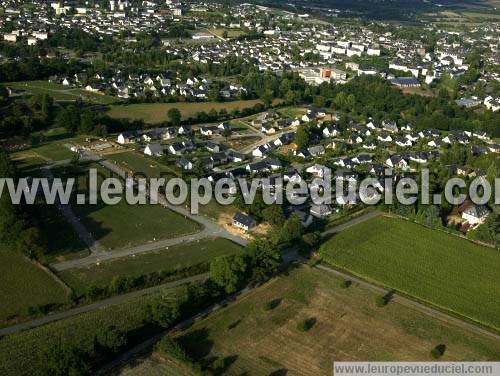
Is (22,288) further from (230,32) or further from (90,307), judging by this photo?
(230,32)

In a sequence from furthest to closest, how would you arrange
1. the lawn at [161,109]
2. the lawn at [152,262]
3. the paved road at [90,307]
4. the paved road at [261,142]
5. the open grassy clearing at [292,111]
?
1. the open grassy clearing at [292,111]
2. the lawn at [161,109]
3. the paved road at [261,142]
4. the lawn at [152,262]
5. the paved road at [90,307]

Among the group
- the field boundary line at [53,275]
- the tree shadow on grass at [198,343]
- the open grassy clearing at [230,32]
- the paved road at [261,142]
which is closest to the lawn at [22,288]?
the field boundary line at [53,275]

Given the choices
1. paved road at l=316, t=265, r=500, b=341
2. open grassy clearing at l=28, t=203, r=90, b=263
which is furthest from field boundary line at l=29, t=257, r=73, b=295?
paved road at l=316, t=265, r=500, b=341

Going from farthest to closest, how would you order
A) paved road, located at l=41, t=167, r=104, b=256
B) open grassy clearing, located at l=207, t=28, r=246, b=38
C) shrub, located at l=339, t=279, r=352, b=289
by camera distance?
1. open grassy clearing, located at l=207, t=28, r=246, b=38
2. paved road, located at l=41, t=167, r=104, b=256
3. shrub, located at l=339, t=279, r=352, b=289

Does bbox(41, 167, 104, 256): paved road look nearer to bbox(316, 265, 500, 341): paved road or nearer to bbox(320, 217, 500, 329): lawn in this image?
bbox(316, 265, 500, 341): paved road

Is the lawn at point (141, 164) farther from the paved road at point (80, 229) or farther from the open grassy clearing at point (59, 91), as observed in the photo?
the open grassy clearing at point (59, 91)

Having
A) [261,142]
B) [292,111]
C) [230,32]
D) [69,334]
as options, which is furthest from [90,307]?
[230,32]
